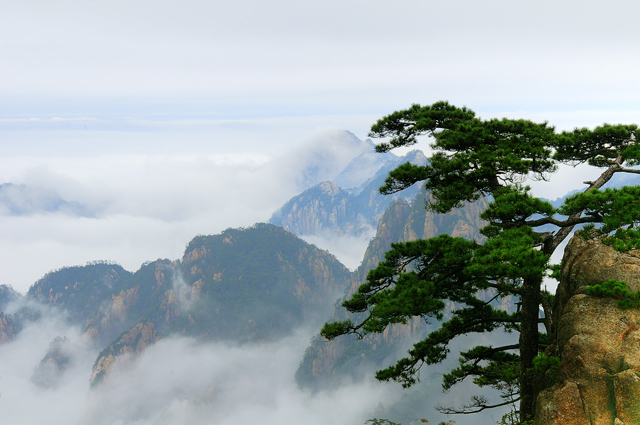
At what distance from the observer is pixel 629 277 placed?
36.1 ft

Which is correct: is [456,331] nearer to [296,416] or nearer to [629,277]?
[629,277]

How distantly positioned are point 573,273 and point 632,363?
307 cm

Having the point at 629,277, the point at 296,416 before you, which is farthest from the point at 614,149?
the point at 296,416

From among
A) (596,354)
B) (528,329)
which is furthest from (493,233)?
(596,354)

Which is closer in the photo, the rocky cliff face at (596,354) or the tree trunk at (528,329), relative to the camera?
the rocky cliff face at (596,354)

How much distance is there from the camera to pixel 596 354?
10211mm

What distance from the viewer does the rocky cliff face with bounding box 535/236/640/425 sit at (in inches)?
377

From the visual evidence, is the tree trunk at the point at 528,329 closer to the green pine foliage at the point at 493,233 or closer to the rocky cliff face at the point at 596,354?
the green pine foliage at the point at 493,233

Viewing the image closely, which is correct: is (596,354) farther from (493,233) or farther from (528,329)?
(493,233)

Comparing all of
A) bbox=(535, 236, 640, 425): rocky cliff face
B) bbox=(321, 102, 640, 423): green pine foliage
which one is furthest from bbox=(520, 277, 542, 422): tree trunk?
bbox=(535, 236, 640, 425): rocky cliff face

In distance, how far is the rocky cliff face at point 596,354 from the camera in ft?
31.4

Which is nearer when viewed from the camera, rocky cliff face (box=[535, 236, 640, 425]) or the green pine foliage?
rocky cliff face (box=[535, 236, 640, 425])

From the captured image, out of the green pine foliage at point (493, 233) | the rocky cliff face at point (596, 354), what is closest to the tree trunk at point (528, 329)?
the green pine foliage at point (493, 233)

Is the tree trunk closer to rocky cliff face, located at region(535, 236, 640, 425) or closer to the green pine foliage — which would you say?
the green pine foliage
